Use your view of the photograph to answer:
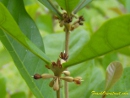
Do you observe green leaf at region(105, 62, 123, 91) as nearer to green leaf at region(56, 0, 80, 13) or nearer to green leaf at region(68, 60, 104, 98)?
green leaf at region(56, 0, 80, 13)

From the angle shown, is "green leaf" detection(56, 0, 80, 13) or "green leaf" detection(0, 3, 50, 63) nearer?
"green leaf" detection(0, 3, 50, 63)

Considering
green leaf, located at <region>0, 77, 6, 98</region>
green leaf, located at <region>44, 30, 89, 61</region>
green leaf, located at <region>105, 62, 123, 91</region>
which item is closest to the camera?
green leaf, located at <region>105, 62, 123, 91</region>

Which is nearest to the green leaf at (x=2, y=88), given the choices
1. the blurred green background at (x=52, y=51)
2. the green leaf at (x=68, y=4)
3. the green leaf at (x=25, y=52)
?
the blurred green background at (x=52, y=51)

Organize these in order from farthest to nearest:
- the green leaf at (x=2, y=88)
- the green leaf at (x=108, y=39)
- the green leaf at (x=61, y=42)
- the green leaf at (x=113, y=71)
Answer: the green leaf at (x=61, y=42)
the green leaf at (x=2, y=88)
the green leaf at (x=113, y=71)
the green leaf at (x=108, y=39)

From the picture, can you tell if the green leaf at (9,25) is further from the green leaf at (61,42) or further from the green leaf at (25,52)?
the green leaf at (61,42)

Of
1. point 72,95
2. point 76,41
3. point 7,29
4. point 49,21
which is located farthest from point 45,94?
point 49,21

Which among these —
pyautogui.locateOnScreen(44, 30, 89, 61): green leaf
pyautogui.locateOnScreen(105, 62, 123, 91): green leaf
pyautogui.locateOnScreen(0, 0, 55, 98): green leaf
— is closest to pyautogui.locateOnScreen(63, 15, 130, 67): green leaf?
pyautogui.locateOnScreen(105, 62, 123, 91): green leaf

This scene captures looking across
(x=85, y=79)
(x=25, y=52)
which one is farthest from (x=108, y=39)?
(x=85, y=79)
